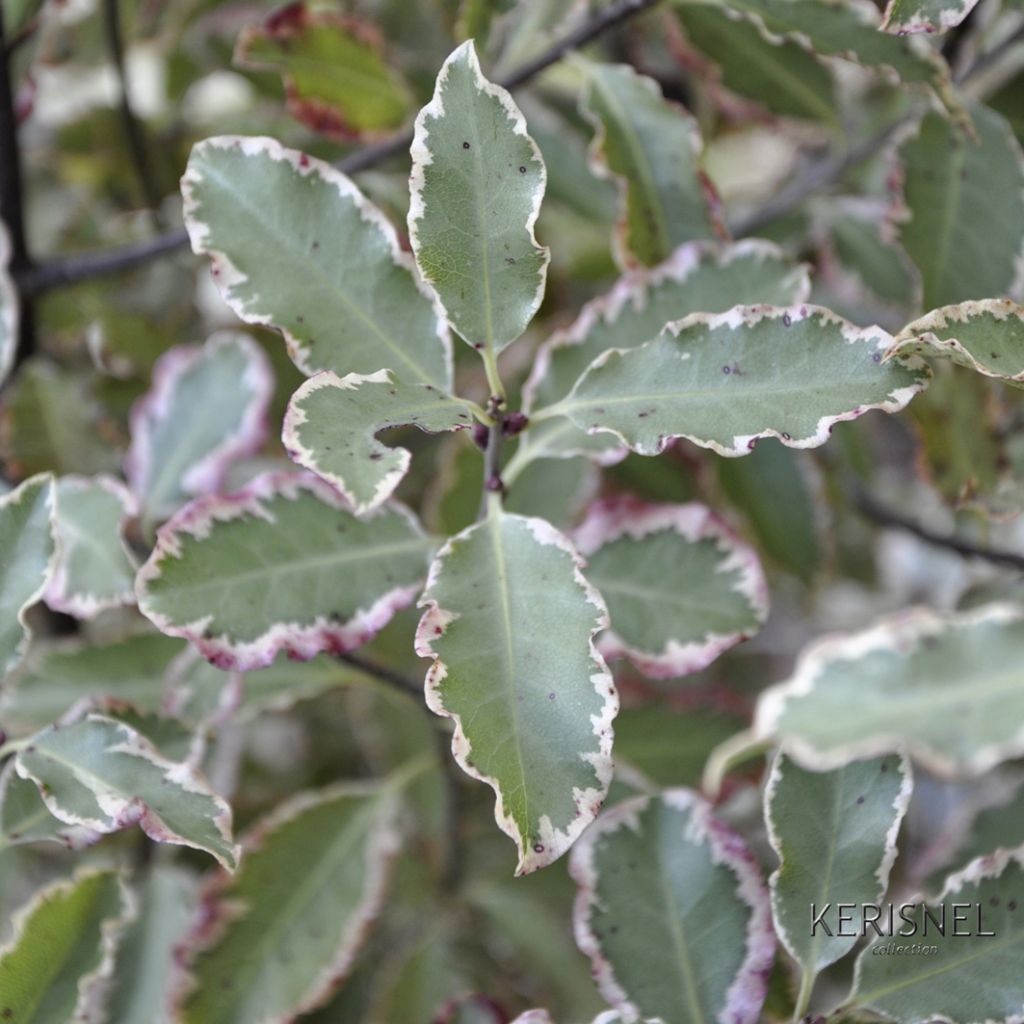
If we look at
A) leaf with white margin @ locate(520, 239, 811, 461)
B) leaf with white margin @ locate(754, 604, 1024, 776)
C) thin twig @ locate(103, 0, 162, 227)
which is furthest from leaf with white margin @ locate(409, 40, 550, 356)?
thin twig @ locate(103, 0, 162, 227)

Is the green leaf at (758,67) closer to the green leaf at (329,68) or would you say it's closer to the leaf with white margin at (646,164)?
the leaf with white margin at (646,164)

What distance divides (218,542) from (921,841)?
85cm

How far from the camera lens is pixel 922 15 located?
1.69ft

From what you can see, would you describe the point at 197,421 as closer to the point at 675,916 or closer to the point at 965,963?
the point at 675,916

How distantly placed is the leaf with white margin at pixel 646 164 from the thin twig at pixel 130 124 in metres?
0.40

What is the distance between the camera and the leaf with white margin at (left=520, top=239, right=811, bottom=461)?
629 mm

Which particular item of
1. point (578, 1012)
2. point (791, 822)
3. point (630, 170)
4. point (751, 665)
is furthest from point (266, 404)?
point (751, 665)

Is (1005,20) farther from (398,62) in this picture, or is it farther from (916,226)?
(398,62)

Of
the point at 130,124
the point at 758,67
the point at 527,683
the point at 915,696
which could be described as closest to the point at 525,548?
the point at 527,683

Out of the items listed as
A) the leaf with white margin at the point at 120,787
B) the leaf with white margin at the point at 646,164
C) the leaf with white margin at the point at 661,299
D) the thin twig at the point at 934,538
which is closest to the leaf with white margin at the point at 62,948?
the leaf with white margin at the point at 120,787

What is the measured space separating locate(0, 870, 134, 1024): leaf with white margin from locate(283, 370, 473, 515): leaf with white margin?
31cm

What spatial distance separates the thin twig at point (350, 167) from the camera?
691 mm

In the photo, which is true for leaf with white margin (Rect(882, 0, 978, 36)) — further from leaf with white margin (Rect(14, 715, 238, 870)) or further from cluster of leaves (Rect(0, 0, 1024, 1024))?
leaf with white margin (Rect(14, 715, 238, 870))

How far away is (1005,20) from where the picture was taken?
82 centimetres
